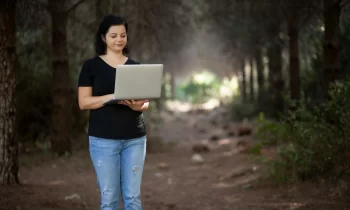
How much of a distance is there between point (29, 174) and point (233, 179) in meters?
3.50

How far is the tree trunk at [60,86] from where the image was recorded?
31.6 ft

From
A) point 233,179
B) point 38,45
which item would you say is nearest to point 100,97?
point 233,179

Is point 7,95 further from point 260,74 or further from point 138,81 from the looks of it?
Answer: point 260,74

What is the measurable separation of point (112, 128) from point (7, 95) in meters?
2.52

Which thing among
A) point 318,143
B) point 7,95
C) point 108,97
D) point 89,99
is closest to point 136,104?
point 108,97

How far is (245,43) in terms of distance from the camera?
15461 millimetres

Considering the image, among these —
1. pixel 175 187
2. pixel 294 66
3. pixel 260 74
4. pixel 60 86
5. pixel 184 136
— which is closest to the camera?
pixel 175 187

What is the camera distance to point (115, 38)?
13.1ft

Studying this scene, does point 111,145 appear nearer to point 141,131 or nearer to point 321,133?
point 141,131

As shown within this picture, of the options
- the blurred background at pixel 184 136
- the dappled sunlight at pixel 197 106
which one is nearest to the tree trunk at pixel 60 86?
the blurred background at pixel 184 136

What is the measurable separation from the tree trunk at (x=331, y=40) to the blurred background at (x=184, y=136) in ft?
0.05

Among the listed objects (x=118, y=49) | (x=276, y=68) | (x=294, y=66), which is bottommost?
(x=118, y=49)

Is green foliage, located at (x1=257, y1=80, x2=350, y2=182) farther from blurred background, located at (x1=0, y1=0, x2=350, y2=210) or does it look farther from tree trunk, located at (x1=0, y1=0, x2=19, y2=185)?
tree trunk, located at (x1=0, y1=0, x2=19, y2=185)

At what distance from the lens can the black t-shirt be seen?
390cm
